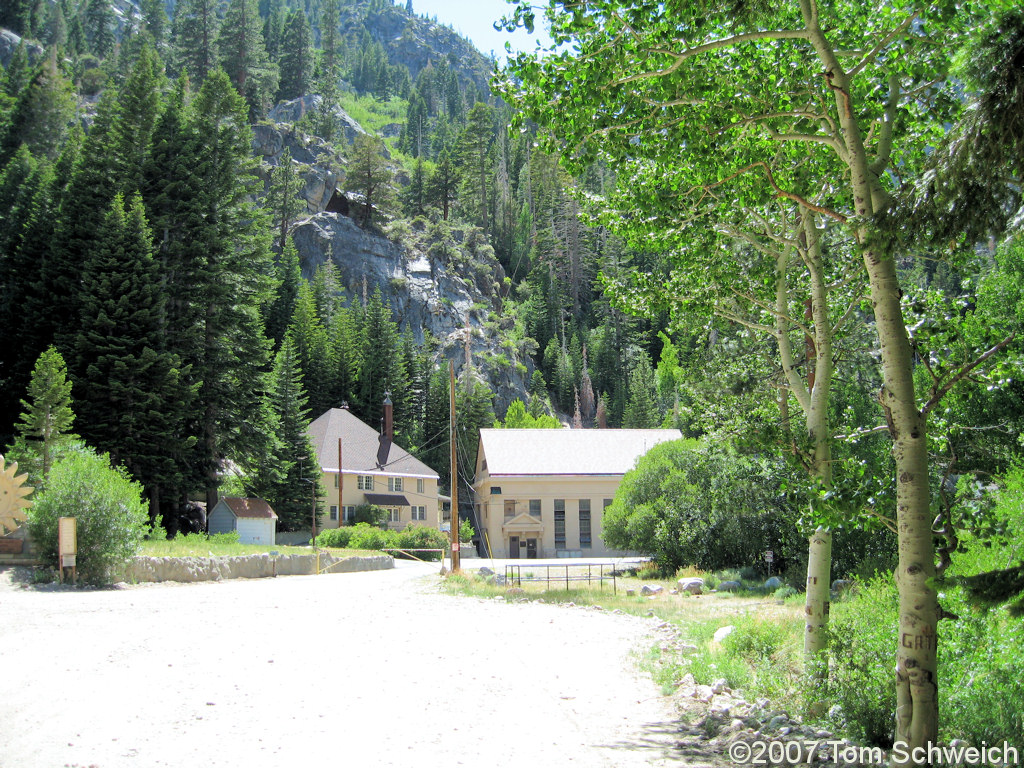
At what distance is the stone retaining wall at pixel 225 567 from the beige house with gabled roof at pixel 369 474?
15.3 m

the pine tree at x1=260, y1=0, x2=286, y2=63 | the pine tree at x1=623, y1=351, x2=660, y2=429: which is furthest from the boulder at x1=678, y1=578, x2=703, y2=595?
the pine tree at x1=260, y1=0, x2=286, y2=63

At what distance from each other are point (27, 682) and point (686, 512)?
93.0ft

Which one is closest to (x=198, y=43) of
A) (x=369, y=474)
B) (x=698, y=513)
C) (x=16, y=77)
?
(x=16, y=77)

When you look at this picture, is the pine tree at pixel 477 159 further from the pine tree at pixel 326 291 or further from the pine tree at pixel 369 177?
the pine tree at pixel 326 291

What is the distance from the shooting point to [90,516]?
839 inches

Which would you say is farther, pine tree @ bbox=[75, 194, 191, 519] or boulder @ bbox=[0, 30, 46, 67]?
boulder @ bbox=[0, 30, 46, 67]

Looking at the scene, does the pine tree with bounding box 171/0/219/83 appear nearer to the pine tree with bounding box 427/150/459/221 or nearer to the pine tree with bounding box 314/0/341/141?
the pine tree with bounding box 314/0/341/141

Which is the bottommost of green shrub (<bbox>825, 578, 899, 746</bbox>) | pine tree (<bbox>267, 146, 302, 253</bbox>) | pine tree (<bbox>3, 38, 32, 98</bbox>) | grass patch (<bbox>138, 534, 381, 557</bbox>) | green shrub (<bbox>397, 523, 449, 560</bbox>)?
green shrub (<bbox>397, 523, 449, 560</bbox>)

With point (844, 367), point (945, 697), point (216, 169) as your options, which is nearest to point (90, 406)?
point (216, 169)

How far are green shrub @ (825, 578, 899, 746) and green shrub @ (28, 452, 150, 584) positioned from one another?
63.8ft

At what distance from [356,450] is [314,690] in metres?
50.3

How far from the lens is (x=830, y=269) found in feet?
39.7

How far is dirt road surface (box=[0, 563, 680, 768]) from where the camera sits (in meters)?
7.06

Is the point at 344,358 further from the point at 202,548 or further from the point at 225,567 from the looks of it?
the point at 225,567
